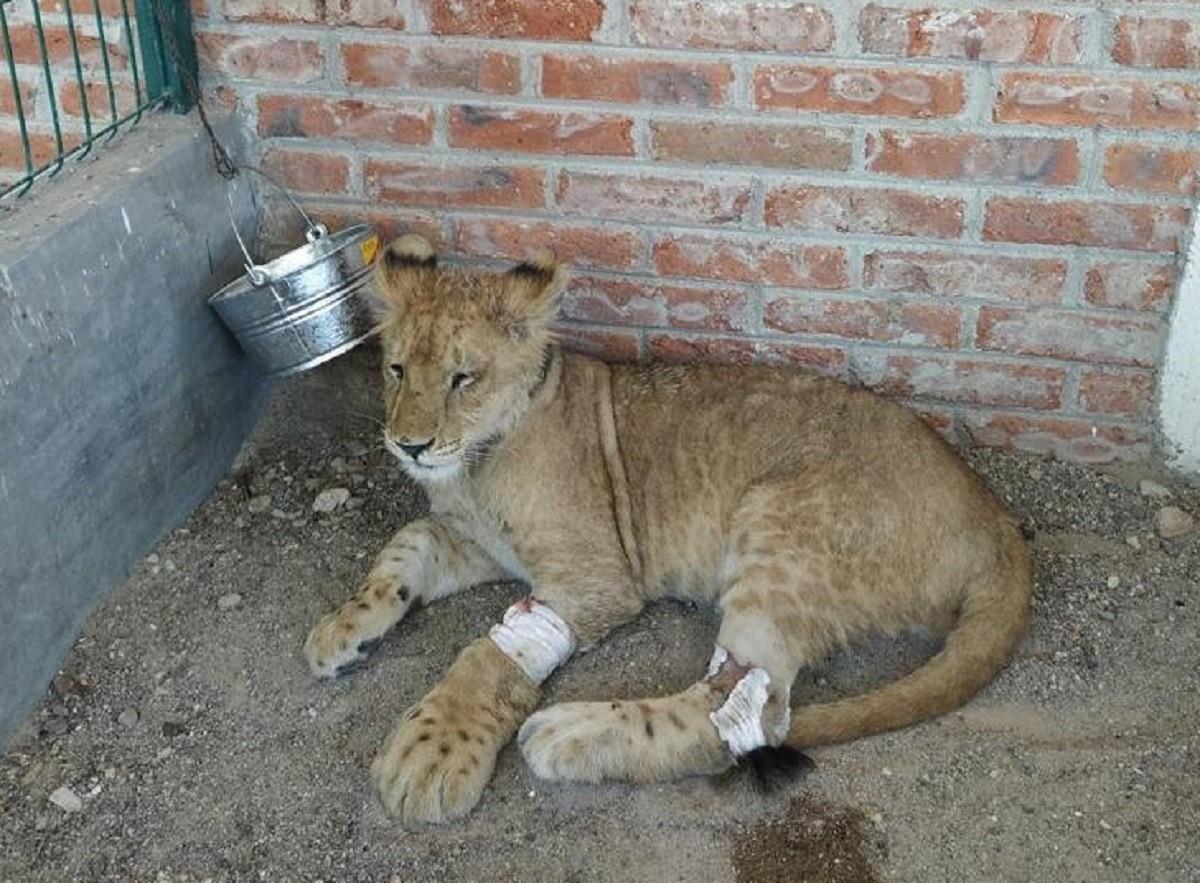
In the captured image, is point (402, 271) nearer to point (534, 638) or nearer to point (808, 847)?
point (534, 638)

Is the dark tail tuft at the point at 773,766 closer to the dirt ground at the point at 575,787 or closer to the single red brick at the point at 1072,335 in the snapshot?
the dirt ground at the point at 575,787

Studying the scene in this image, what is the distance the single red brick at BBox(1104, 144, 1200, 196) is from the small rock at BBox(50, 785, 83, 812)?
2.51 m

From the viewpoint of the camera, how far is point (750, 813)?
2.85m

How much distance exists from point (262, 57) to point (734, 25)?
1138mm

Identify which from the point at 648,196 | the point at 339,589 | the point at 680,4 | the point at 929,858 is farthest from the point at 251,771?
the point at 680,4

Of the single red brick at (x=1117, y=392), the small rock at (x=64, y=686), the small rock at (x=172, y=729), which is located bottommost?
the small rock at (x=172, y=729)

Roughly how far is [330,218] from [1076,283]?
71.2 inches

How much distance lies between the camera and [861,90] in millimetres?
3412

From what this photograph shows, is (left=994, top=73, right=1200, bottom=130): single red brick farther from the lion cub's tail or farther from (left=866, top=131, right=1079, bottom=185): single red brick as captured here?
the lion cub's tail

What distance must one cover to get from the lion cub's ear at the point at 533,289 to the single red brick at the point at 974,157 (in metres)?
0.79

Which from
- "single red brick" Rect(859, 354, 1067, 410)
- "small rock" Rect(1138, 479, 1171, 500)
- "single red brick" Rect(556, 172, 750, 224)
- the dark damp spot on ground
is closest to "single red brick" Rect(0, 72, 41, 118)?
"single red brick" Rect(556, 172, 750, 224)

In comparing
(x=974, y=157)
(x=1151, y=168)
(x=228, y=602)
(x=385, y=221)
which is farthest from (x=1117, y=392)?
(x=228, y=602)

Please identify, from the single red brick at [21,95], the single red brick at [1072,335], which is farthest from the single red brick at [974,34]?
the single red brick at [21,95]

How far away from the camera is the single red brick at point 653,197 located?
3590mm
